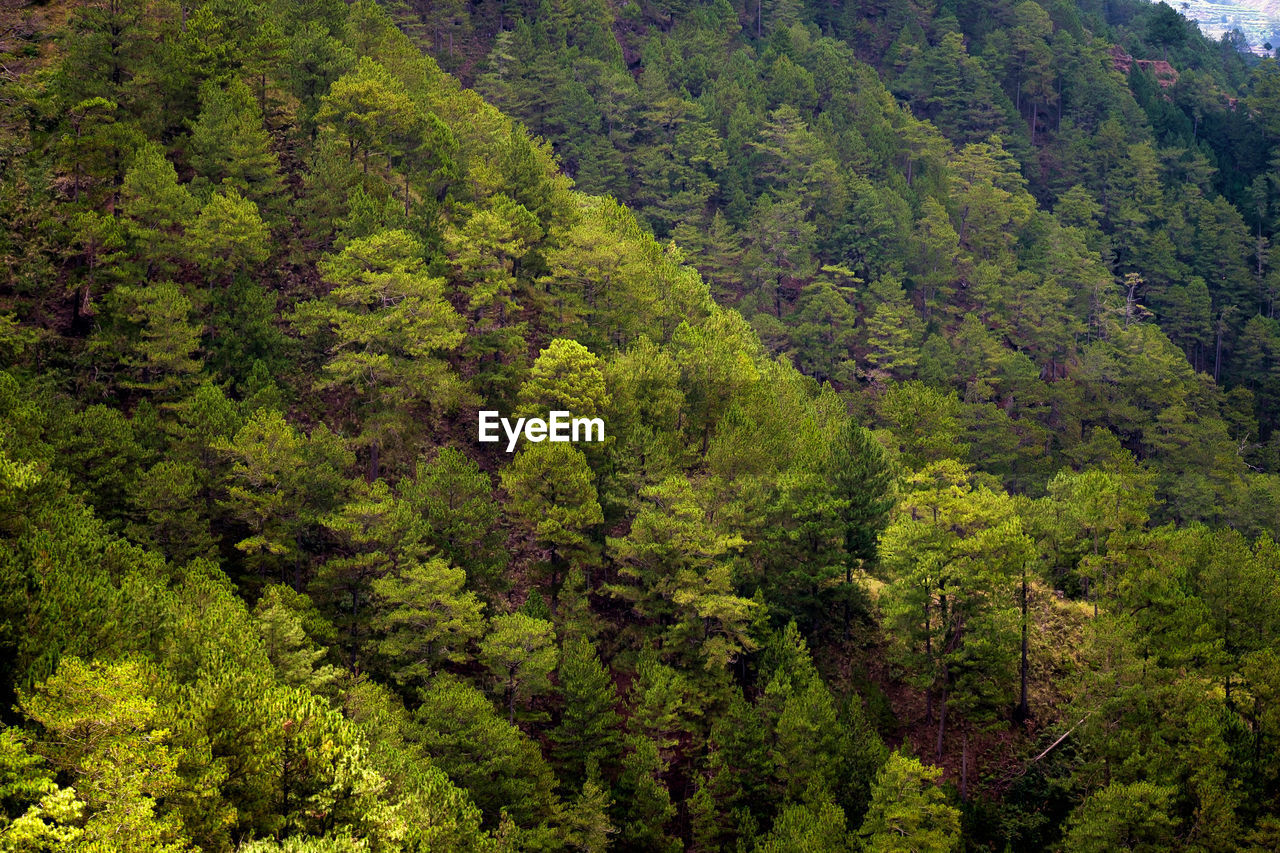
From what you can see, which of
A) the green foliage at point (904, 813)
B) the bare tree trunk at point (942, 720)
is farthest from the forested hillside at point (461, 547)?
the bare tree trunk at point (942, 720)

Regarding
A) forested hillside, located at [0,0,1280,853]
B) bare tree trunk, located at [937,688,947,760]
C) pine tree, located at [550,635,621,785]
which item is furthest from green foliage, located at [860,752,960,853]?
pine tree, located at [550,635,621,785]

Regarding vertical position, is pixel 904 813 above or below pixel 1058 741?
below

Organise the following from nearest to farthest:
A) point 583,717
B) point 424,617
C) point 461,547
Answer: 1. point 424,617
2. point 583,717
3. point 461,547

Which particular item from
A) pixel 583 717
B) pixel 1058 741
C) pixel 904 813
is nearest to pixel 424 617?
pixel 583 717

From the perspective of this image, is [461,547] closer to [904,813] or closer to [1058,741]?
[904,813]

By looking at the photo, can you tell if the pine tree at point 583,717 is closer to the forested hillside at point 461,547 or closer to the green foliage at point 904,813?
the forested hillside at point 461,547

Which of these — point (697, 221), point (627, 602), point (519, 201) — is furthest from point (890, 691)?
point (697, 221)

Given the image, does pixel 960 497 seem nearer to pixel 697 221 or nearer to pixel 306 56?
pixel 306 56

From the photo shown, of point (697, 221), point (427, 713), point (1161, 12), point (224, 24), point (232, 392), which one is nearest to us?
point (427, 713)
